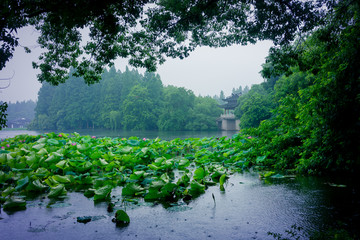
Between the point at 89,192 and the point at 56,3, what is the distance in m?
2.16

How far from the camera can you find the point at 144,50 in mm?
6098

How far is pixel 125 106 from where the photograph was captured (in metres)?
42.5

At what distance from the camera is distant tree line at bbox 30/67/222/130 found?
133 feet

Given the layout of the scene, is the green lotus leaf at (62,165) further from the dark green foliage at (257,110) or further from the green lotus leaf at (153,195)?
the dark green foliage at (257,110)

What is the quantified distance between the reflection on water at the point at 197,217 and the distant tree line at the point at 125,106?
36.3 metres

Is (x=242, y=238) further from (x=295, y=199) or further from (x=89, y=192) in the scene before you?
(x=89, y=192)

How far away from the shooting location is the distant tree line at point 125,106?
4069 centimetres

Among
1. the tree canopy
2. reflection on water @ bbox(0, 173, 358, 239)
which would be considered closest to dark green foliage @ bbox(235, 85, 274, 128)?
the tree canopy

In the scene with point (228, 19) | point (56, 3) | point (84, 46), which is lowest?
point (56, 3)

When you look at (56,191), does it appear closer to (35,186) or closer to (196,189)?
(35,186)

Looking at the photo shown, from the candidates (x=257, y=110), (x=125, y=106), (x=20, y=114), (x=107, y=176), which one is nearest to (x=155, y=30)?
(x=107, y=176)

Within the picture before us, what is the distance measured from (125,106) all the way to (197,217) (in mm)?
41587

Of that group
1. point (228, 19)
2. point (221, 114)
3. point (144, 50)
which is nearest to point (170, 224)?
point (144, 50)

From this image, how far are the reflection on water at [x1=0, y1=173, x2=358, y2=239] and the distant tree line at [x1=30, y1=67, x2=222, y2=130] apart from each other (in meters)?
36.3
